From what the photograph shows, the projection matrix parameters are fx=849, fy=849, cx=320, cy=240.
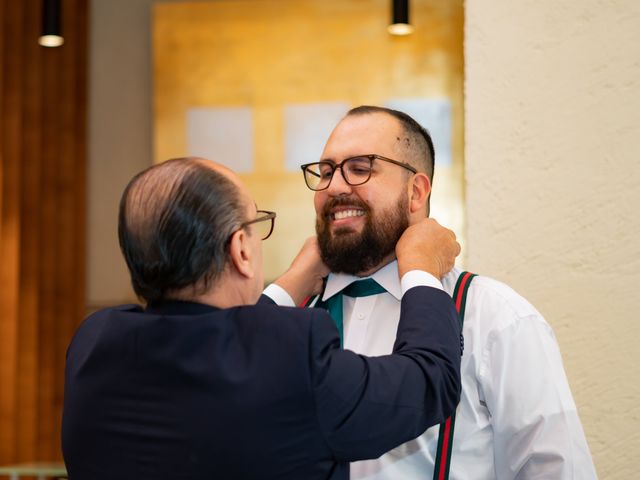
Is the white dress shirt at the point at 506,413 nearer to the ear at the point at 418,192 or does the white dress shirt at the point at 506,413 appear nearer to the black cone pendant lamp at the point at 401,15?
the ear at the point at 418,192

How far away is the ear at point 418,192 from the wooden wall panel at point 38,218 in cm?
319

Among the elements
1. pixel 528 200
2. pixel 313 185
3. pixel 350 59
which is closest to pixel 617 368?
pixel 528 200

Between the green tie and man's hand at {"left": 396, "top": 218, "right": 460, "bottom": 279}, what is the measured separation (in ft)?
0.59

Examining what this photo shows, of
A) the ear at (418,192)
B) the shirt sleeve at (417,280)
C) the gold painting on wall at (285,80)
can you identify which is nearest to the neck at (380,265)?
the ear at (418,192)

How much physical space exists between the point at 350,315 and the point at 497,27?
84cm

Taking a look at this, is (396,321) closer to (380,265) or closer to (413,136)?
(380,265)

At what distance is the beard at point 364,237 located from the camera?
1.76m

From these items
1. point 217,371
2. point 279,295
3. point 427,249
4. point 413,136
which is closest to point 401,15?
point 413,136

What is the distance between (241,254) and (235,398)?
228mm

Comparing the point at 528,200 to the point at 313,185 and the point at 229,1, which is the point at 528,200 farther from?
the point at 229,1

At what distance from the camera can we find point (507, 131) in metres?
2.09

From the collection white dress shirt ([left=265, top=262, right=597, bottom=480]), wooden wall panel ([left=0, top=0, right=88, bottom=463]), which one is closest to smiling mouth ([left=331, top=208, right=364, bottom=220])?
white dress shirt ([left=265, top=262, right=597, bottom=480])

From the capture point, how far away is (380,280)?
180 cm

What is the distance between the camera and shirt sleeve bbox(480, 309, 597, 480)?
152 centimetres
